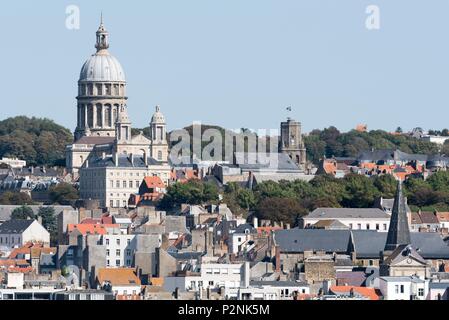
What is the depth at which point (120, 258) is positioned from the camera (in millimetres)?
56312

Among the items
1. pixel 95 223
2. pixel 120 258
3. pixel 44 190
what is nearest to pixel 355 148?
pixel 44 190

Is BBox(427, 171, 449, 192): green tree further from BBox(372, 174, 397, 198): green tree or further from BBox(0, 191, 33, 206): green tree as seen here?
BBox(0, 191, 33, 206): green tree

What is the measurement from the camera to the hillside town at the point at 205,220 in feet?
136

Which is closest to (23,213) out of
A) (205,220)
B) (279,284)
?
(205,220)

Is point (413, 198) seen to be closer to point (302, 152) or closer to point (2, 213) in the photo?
point (2, 213)

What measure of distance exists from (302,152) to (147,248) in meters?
54.8

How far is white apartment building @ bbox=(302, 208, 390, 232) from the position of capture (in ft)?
235

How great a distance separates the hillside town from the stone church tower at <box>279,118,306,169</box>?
97 millimetres

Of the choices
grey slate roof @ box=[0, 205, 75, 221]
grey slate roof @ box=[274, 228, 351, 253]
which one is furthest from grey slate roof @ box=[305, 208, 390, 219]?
grey slate roof @ box=[274, 228, 351, 253]

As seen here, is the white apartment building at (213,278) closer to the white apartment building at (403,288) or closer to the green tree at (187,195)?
the white apartment building at (403,288)

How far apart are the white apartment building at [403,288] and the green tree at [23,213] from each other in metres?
41.4

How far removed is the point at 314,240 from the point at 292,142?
2064 inches
